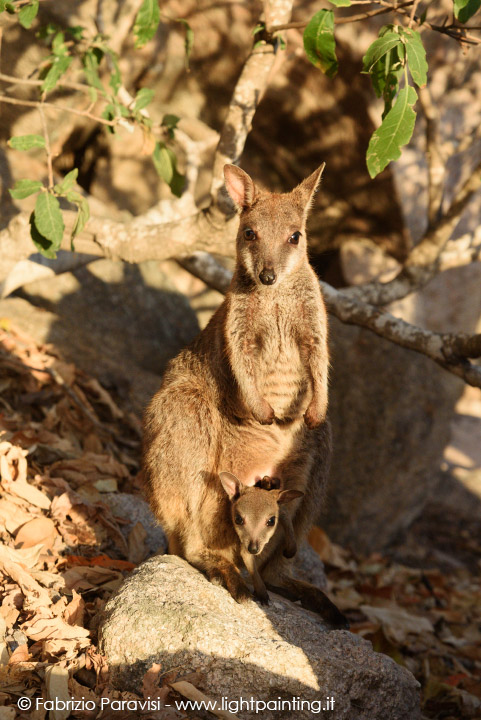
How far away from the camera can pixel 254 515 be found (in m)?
3.29

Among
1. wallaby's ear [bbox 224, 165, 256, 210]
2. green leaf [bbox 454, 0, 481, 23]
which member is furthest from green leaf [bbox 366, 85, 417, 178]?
wallaby's ear [bbox 224, 165, 256, 210]

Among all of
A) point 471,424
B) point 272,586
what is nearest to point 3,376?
point 272,586

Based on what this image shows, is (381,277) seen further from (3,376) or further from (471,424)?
(471,424)

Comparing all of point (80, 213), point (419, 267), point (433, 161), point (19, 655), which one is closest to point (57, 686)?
point (19, 655)

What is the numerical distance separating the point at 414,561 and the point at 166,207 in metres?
4.43

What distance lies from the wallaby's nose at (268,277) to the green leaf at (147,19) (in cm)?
151

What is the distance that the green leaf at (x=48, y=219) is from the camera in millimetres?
3686

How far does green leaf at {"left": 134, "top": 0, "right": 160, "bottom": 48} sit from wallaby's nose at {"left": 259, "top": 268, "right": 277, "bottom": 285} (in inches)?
59.5

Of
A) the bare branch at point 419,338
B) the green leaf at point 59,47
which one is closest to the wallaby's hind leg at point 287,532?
the bare branch at point 419,338

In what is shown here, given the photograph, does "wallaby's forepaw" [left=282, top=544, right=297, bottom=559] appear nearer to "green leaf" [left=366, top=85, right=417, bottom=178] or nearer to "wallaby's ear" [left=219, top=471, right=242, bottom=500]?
"wallaby's ear" [left=219, top=471, right=242, bottom=500]

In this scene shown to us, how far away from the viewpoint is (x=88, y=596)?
137 inches

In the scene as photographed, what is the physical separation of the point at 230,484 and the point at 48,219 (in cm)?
163

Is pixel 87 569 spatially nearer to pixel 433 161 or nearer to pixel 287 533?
pixel 287 533

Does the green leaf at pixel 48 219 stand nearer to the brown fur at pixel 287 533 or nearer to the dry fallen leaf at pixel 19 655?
the brown fur at pixel 287 533
